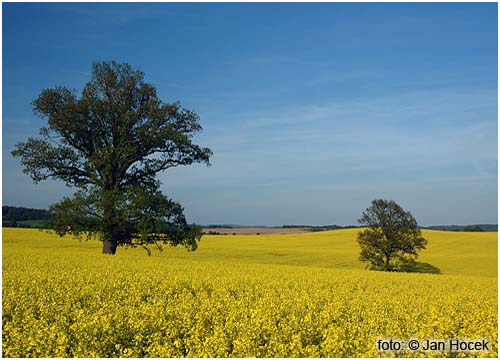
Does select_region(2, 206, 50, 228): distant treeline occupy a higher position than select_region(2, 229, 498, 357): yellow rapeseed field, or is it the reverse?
select_region(2, 206, 50, 228): distant treeline

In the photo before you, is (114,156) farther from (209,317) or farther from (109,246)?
(209,317)

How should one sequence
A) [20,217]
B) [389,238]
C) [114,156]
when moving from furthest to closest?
[20,217]
[389,238]
[114,156]

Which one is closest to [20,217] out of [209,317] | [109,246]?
[109,246]

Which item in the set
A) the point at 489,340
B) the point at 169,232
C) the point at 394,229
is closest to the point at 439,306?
the point at 489,340

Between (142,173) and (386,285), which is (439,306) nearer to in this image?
(386,285)

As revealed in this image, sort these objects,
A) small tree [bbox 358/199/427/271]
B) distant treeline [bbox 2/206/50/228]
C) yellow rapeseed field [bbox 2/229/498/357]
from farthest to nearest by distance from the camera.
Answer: distant treeline [bbox 2/206/50/228], small tree [bbox 358/199/427/271], yellow rapeseed field [bbox 2/229/498/357]

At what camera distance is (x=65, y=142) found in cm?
2508

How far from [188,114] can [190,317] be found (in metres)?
19.1

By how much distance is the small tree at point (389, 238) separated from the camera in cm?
3834

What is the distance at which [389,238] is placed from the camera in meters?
39.0

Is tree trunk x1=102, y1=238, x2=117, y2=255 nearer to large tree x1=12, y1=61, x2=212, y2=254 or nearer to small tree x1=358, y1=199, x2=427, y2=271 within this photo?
large tree x1=12, y1=61, x2=212, y2=254

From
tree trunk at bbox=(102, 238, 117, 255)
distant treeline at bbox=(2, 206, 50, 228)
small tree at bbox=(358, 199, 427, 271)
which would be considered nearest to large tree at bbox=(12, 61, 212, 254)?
tree trunk at bbox=(102, 238, 117, 255)

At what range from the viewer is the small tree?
38344 millimetres

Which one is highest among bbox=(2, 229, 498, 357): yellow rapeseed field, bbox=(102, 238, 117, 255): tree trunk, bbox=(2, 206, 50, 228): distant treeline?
bbox=(2, 206, 50, 228): distant treeline
